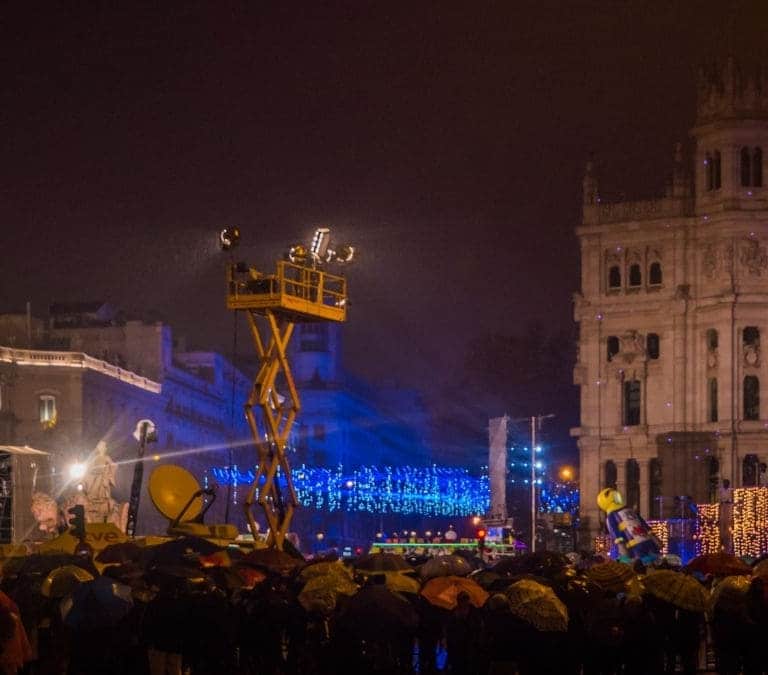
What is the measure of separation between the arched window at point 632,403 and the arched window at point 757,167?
30.8ft

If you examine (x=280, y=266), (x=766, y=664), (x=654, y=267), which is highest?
(x=654, y=267)

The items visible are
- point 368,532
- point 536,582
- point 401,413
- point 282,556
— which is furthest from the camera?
point 401,413

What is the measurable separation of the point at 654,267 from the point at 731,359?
552 centimetres

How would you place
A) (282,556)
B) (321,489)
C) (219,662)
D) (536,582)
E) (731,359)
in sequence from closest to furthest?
(536,582)
(219,662)
(282,556)
(731,359)
(321,489)

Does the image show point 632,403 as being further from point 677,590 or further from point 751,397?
point 677,590

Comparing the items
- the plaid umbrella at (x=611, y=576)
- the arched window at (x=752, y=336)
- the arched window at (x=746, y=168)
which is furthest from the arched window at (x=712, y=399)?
the plaid umbrella at (x=611, y=576)

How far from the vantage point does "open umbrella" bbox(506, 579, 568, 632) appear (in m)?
18.1

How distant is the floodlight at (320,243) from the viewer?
120 feet

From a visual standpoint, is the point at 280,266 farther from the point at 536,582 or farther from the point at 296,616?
the point at 536,582

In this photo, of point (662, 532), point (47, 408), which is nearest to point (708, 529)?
point (662, 532)

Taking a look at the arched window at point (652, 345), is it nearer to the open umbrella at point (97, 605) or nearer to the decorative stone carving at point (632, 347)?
the decorative stone carving at point (632, 347)

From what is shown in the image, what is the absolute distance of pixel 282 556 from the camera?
28.5 m

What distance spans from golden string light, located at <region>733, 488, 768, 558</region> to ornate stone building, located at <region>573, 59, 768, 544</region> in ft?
51.0

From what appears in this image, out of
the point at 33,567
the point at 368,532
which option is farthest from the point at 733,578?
the point at 368,532
